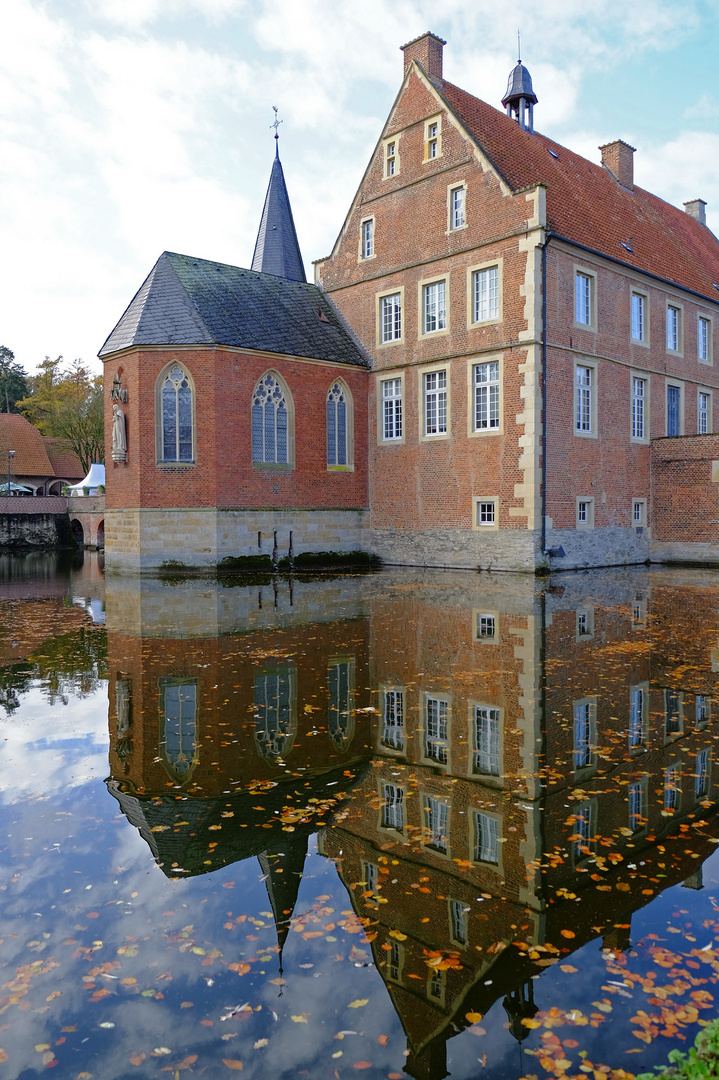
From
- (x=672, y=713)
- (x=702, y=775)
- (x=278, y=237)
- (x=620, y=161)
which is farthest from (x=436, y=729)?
(x=278, y=237)

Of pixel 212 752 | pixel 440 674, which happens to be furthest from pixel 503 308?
pixel 212 752

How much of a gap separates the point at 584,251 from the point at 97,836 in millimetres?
22011

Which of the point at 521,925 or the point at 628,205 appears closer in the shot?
the point at 521,925

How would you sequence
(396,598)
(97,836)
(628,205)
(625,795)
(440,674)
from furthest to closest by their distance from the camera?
(628,205) < (396,598) < (440,674) < (625,795) < (97,836)

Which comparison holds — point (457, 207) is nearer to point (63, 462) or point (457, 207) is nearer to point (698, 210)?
point (698, 210)

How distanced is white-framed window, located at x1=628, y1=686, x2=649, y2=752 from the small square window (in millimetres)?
18710

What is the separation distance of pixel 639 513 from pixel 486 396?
22.8 ft

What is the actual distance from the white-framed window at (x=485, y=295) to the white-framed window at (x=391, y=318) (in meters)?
3.27

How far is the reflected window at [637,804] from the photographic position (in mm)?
4609

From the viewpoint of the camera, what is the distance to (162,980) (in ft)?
10.5

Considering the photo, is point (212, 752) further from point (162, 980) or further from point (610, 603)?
point (610, 603)

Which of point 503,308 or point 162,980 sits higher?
point 503,308

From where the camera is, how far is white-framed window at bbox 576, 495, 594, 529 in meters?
22.7

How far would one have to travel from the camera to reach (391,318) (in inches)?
1014
